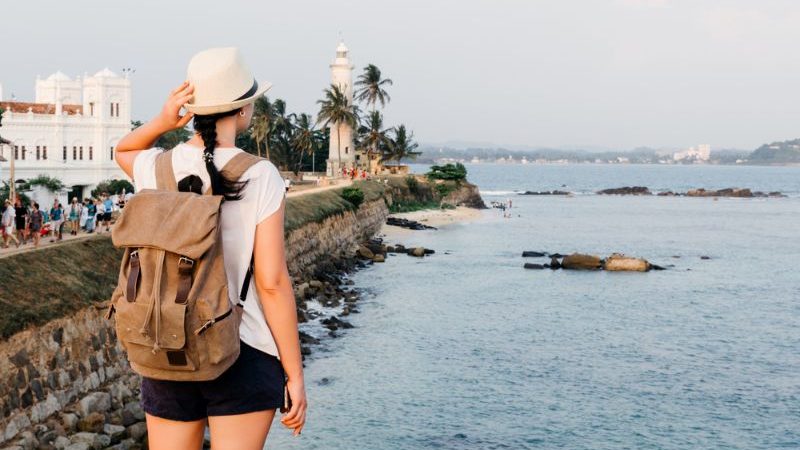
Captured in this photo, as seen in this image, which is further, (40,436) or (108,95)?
(108,95)

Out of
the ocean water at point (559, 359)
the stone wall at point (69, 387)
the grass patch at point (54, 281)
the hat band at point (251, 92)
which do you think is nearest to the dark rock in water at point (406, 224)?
the ocean water at point (559, 359)

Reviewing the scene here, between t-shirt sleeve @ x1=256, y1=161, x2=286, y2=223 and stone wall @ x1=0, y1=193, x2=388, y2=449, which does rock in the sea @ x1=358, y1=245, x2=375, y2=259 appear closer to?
stone wall @ x1=0, y1=193, x2=388, y2=449

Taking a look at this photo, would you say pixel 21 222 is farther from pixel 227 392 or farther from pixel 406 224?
pixel 406 224

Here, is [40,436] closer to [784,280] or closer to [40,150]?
[784,280]

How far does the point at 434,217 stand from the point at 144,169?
263 feet

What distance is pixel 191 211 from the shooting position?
125 inches

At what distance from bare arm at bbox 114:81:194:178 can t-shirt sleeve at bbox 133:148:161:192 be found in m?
0.06

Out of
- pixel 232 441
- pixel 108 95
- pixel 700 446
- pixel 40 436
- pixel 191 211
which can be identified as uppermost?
pixel 108 95

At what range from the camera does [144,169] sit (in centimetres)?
356

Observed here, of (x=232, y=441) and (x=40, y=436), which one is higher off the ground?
(x=232, y=441)

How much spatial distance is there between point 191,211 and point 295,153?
293ft

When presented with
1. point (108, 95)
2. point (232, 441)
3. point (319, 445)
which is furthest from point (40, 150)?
point (232, 441)

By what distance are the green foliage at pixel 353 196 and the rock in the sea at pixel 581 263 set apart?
50.9 feet

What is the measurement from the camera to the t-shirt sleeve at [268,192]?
3.39 meters
